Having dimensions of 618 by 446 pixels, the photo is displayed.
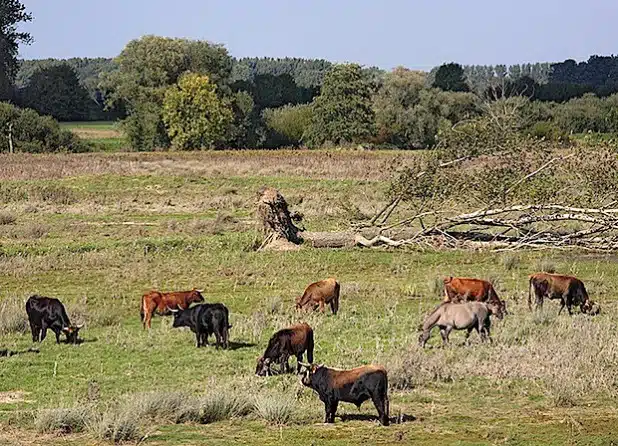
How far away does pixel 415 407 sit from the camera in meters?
12.5

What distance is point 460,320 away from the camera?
15.5 m

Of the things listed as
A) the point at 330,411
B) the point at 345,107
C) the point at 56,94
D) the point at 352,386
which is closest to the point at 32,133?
the point at 345,107

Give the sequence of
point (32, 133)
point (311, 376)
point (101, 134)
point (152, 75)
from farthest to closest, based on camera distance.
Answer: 1. point (101, 134)
2. point (152, 75)
3. point (32, 133)
4. point (311, 376)

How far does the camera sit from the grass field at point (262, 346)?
1136 cm

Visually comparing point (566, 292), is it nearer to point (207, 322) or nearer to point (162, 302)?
point (207, 322)

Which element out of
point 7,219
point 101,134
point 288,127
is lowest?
point 7,219

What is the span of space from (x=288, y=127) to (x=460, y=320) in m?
71.8

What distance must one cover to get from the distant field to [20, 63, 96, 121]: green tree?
178cm

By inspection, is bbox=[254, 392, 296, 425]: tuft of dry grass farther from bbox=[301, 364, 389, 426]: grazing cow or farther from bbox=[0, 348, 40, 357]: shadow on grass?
bbox=[0, 348, 40, 357]: shadow on grass

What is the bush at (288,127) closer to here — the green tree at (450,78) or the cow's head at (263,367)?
the green tree at (450,78)

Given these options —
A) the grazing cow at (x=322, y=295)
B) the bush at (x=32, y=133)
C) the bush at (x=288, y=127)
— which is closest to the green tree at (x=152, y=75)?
the bush at (x=32, y=133)

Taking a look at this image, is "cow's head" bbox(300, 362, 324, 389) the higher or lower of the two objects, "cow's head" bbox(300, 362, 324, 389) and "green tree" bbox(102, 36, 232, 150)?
the lower

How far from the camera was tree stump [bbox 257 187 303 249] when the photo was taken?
28.4m

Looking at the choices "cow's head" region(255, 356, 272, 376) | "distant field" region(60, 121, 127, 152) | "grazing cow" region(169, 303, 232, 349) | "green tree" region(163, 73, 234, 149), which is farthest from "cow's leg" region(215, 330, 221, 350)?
"distant field" region(60, 121, 127, 152)
